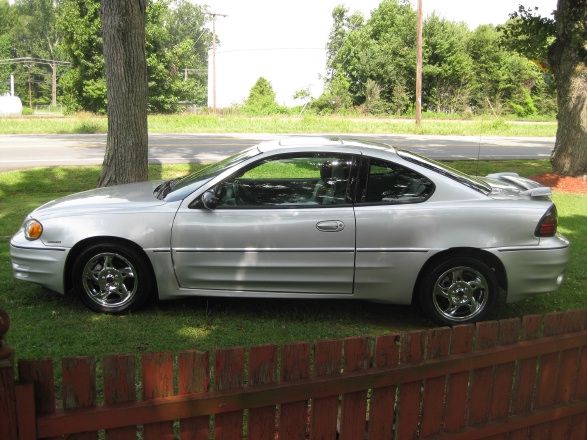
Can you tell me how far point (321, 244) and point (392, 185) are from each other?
797mm

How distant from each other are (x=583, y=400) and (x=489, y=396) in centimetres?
59

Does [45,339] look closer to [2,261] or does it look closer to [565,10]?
[2,261]

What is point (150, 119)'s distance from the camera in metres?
32.8

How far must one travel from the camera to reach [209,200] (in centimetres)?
483

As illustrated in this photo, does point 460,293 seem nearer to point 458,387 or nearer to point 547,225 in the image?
point 547,225

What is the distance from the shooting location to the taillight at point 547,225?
4.82 m

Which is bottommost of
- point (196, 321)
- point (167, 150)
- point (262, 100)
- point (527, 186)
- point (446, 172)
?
point (196, 321)

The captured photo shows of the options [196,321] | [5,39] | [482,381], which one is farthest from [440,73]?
[5,39]

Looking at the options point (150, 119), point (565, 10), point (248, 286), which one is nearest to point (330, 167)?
point (248, 286)

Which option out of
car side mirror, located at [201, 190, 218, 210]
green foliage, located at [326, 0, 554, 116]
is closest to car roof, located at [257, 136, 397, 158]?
car side mirror, located at [201, 190, 218, 210]

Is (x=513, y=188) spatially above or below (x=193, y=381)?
above

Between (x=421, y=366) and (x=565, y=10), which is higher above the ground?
(x=565, y=10)

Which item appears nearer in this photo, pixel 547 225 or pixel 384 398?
pixel 384 398

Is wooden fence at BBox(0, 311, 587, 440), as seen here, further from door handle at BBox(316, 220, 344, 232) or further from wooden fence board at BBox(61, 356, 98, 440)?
door handle at BBox(316, 220, 344, 232)
